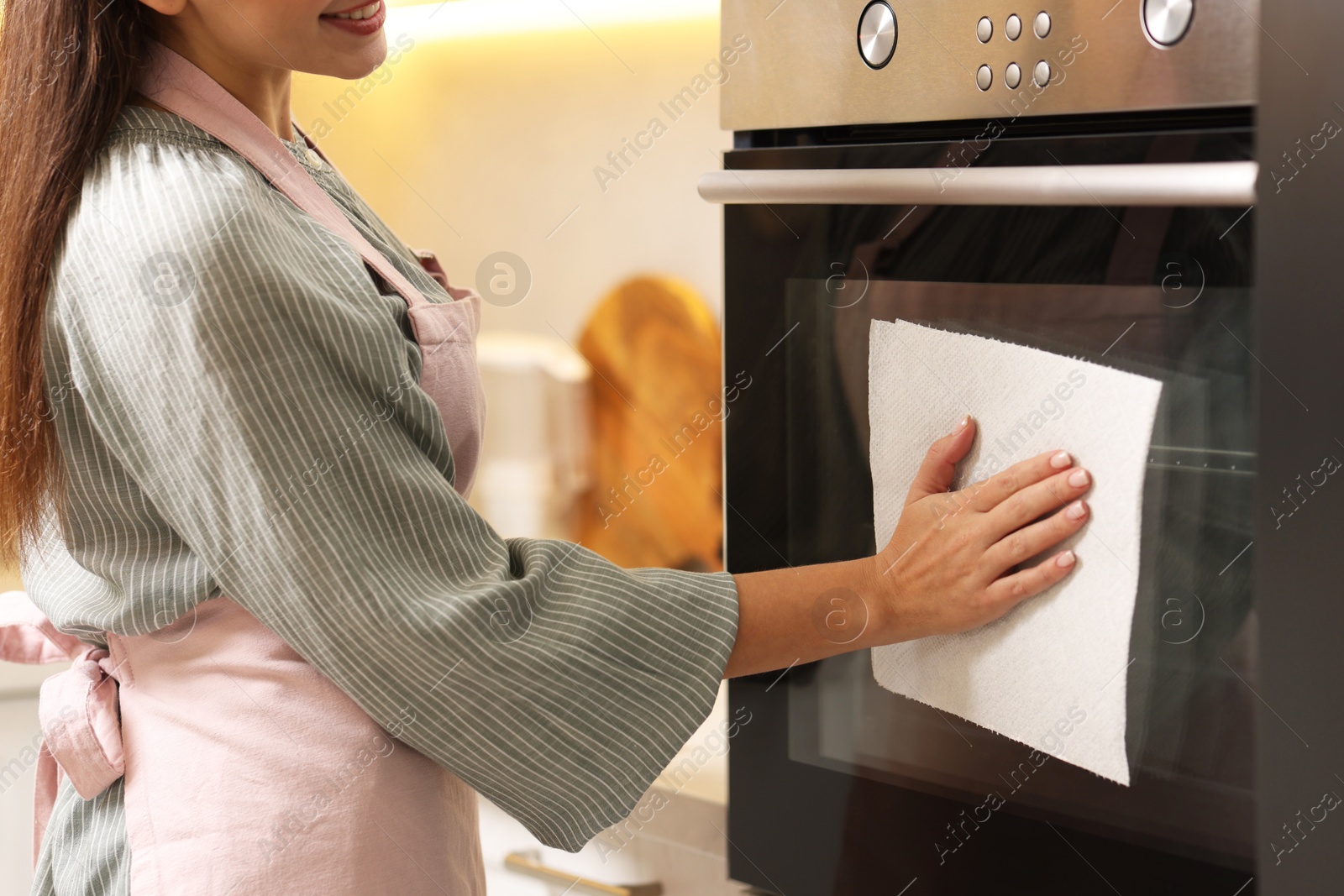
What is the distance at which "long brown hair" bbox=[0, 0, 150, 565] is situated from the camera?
21.0 inches

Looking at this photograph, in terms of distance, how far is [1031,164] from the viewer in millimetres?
539

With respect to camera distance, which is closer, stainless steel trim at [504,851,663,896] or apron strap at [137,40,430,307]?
apron strap at [137,40,430,307]

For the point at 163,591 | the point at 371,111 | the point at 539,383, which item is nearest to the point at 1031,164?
the point at 163,591

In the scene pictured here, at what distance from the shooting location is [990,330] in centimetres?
57

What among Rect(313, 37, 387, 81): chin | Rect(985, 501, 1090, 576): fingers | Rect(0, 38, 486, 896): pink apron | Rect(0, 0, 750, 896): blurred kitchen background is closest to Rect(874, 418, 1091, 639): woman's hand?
Rect(985, 501, 1090, 576): fingers

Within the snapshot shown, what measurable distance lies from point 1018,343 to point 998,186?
0.07 m

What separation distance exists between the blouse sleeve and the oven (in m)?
0.14

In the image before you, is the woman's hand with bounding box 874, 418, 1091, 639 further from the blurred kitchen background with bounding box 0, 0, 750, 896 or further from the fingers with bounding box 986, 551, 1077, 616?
the blurred kitchen background with bounding box 0, 0, 750, 896

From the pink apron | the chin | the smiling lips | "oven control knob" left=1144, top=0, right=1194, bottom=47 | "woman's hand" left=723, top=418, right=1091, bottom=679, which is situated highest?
the smiling lips

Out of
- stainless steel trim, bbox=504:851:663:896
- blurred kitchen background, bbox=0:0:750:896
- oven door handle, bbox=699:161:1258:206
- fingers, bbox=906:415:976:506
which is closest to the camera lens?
oven door handle, bbox=699:161:1258:206

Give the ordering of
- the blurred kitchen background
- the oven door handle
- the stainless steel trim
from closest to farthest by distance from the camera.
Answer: the oven door handle < the stainless steel trim < the blurred kitchen background

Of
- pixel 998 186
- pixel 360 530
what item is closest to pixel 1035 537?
pixel 998 186

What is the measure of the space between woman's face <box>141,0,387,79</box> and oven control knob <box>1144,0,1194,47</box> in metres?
0.38

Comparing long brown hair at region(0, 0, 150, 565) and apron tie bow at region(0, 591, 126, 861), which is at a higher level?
long brown hair at region(0, 0, 150, 565)
